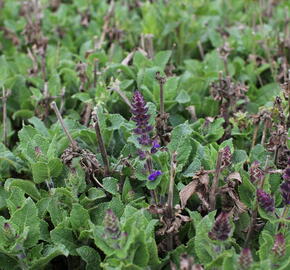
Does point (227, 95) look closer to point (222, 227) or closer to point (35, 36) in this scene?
point (222, 227)

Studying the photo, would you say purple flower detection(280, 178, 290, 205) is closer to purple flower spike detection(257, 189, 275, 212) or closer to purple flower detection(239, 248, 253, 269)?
purple flower spike detection(257, 189, 275, 212)

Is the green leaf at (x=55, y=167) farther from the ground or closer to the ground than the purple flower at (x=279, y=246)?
farther from the ground

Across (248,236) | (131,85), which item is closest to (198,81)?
(131,85)

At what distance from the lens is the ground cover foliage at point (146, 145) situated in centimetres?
196

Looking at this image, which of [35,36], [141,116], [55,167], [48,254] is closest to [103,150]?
[55,167]

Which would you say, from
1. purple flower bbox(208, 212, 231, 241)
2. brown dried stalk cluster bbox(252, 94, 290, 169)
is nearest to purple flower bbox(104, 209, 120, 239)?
purple flower bbox(208, 212, 231, 241)

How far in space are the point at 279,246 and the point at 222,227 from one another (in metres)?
0.22

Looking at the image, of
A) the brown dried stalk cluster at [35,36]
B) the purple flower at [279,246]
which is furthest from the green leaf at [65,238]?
the brown dried stalk cluster at [35,36]

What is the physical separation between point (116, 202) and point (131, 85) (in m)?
1.07

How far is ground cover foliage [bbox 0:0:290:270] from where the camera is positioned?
196cm

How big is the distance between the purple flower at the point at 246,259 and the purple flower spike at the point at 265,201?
31 centimetres

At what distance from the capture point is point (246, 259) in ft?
5.36

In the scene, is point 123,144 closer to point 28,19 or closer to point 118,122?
point 118,122

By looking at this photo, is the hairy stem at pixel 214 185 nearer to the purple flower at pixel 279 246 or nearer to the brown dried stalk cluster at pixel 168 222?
the brown dried stalk cluster at pixel 168 222
